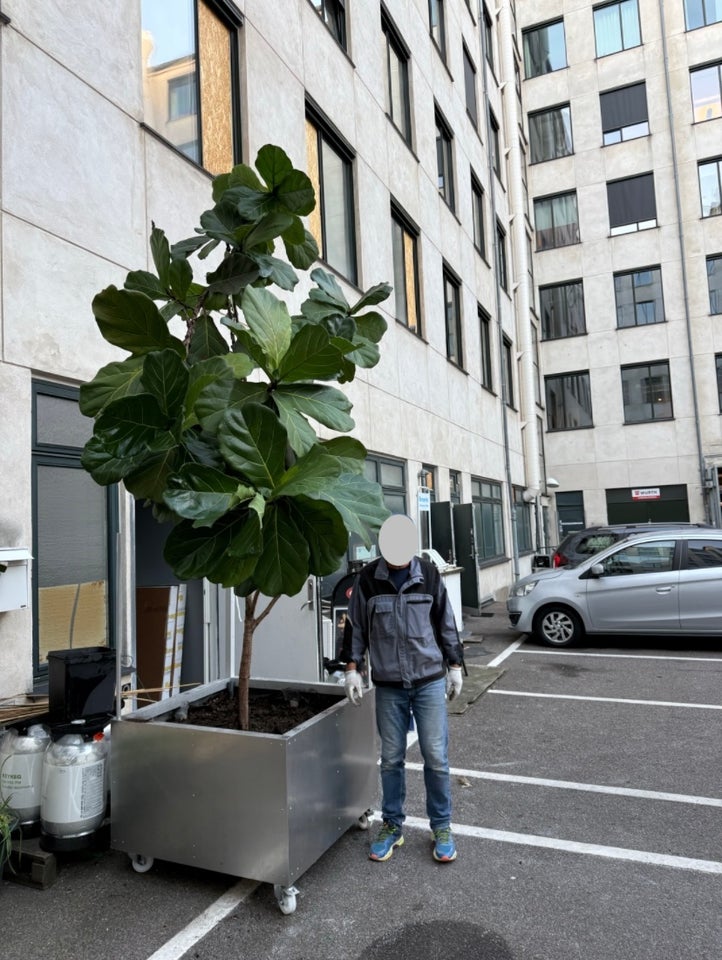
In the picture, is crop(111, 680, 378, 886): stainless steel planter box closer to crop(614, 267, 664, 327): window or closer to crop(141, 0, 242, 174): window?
crop(141, 0, 242, 174): window

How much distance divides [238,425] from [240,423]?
13 mm

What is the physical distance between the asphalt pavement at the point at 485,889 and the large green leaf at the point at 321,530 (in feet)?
4.88

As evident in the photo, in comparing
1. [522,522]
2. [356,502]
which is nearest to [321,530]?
[356,502]

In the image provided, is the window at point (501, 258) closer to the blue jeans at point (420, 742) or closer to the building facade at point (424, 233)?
the building facade at point (424, 233)

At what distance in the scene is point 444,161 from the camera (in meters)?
15.8

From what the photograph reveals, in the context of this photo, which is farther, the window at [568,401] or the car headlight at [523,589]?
the window at [568,401]

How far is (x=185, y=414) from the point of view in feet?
10.6

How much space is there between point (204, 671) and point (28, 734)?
2523 mm

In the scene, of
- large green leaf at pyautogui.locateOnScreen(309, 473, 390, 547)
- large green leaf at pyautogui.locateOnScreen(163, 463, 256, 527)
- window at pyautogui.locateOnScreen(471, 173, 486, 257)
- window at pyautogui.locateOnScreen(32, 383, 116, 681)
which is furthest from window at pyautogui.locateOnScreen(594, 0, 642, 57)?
large green leaf at pyautogui.locateOnScreen(163, 463, 256, 527)

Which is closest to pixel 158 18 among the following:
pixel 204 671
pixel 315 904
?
pixel 204 671

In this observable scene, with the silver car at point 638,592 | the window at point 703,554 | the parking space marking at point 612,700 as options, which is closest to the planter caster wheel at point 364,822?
the parking space marking at point 612,700

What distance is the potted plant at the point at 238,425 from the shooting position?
2967 mm

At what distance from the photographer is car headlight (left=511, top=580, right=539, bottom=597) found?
10.9 meters

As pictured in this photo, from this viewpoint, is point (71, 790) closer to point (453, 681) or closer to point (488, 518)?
point (453, 681)
